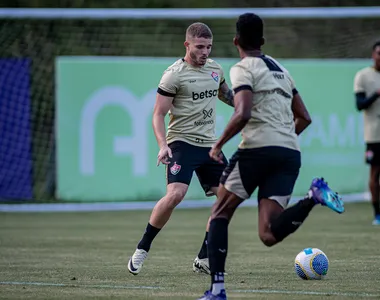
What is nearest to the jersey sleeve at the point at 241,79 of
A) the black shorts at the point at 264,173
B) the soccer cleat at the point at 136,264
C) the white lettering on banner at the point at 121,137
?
the black shorts at the point at 264,173

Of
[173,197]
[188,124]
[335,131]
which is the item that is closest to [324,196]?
[173,197]

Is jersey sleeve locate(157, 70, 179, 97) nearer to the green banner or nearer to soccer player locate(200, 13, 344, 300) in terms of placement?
soccer player locate(200, 13, 344, 300)

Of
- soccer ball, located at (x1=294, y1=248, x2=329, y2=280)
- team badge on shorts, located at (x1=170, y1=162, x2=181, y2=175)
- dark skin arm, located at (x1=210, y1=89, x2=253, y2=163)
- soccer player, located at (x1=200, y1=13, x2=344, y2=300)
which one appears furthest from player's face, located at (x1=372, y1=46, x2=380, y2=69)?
dark skin arm, located at (x1=210, y1=89, x2=253, y2=163)

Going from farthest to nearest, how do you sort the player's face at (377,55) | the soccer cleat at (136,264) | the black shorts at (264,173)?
the player's face at (377,55) → the soccer cleat at (136,264) → the black shorts at (264,173)

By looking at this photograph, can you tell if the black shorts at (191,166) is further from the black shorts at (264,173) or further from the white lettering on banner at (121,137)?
the white lettering on banner at (121,137)

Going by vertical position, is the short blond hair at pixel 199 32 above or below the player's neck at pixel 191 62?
above

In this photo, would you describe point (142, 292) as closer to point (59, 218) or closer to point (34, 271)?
point (34, 271)

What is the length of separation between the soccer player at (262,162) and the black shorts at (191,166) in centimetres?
183

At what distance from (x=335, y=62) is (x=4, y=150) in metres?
6.16

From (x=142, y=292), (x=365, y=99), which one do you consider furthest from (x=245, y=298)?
(x=365, y=99)

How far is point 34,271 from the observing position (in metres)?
9.52

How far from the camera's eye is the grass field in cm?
805

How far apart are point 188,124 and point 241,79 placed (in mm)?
2249

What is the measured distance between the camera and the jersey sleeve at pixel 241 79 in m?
7.21
